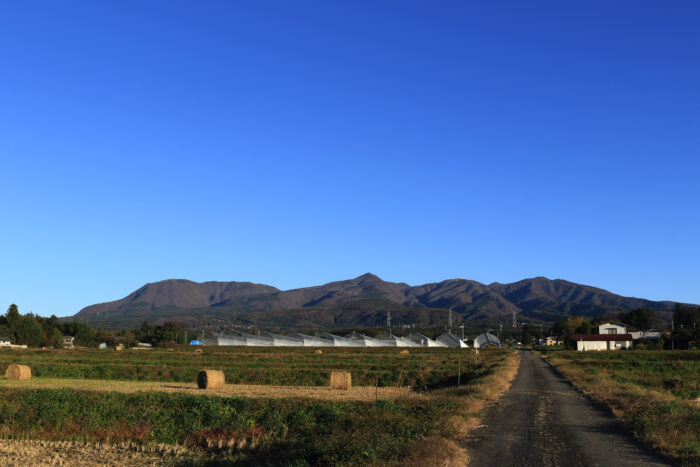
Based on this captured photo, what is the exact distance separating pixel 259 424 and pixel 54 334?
162 metres

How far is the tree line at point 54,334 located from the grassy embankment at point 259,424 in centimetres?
13653

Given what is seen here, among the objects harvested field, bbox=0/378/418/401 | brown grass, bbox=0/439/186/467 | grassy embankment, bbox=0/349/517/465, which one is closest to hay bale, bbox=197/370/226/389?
harvested field, bbox=0/378/418/401

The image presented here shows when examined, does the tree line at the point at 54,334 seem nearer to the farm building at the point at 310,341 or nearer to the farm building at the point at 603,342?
the farm building at the point at 310,341

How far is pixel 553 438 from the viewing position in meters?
21.0

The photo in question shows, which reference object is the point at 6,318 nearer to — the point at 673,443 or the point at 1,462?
the point at 1,462

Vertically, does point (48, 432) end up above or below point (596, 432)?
below

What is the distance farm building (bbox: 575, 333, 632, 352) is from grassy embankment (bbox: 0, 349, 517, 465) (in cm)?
12203

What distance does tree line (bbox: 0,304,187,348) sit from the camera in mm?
158250

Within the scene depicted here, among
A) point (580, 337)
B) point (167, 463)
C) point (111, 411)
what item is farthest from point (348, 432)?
point (580, 337)

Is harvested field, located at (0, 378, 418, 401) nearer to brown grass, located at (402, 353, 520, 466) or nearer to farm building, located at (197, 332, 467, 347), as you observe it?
brown grass, located at (402, 353, 520, 466)

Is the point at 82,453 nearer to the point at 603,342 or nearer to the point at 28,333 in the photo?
the point at 603,342

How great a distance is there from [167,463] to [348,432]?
6.56m

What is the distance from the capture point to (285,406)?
3091 centimetres

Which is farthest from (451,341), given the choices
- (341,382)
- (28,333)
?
(341,382)
